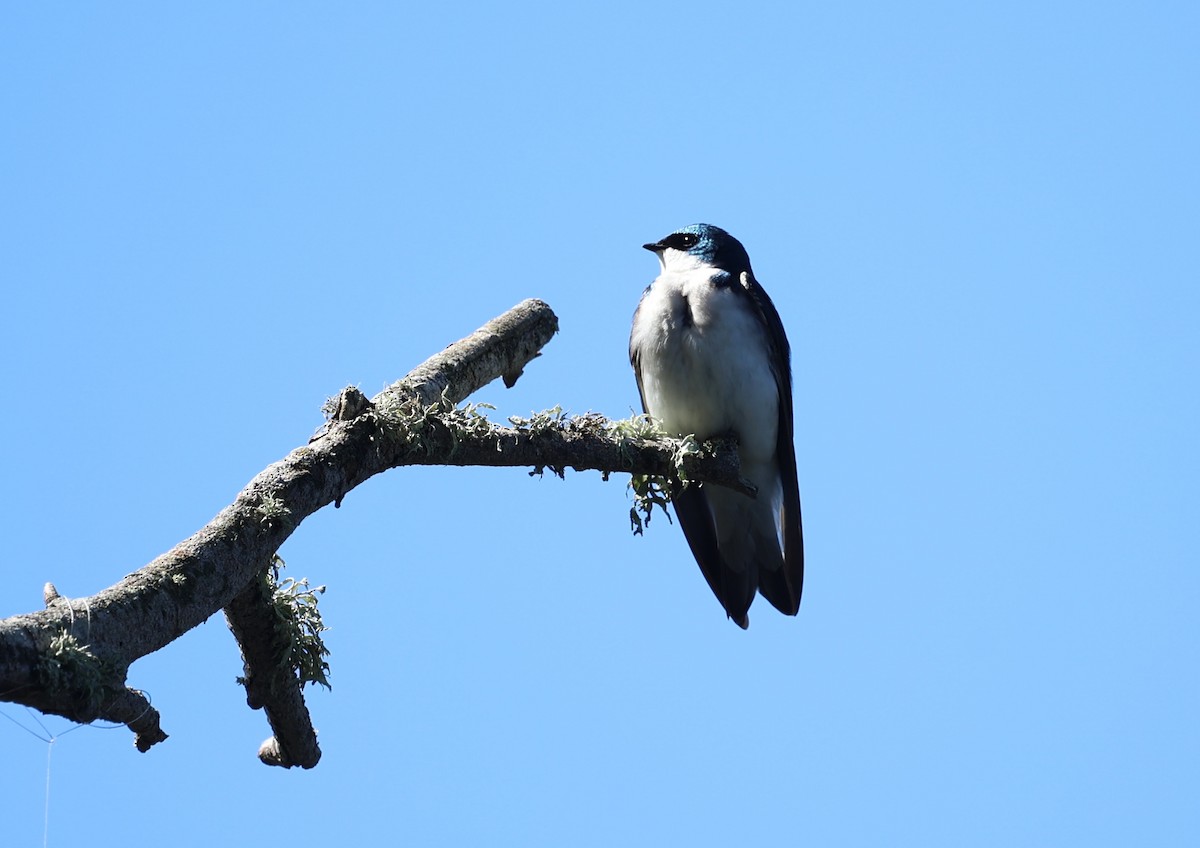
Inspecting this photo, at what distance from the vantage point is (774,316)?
692 cm

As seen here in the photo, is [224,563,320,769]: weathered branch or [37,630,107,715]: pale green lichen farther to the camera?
[224,563,320,769]: weathered branch

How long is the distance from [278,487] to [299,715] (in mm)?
1092

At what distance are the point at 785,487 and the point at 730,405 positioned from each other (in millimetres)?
802

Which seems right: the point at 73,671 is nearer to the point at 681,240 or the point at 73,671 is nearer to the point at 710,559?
the point at 710,559

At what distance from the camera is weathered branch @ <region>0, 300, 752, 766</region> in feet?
10.2

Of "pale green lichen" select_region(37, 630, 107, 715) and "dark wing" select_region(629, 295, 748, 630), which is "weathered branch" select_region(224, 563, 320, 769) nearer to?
"pale green lichen" select_region(37, 630, 107, 715)

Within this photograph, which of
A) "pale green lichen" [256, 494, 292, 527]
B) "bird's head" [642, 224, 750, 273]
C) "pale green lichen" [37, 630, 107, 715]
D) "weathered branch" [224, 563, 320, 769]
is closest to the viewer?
"pale green lichen" [37, 630, 107, 715]

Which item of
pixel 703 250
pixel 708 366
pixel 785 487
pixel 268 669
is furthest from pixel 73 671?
pixel 703 250

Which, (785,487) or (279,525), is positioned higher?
(785,487)

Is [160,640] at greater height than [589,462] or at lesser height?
lesser

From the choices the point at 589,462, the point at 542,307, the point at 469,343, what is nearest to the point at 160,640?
the point at 589,462

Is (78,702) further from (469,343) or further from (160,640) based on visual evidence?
(469,343)

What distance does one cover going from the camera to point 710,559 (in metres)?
6.91

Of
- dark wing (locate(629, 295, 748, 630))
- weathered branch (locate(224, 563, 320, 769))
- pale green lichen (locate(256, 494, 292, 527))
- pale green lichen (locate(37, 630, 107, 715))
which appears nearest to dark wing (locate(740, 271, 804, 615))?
dark wing (locate(629, 295, 748, 630))
